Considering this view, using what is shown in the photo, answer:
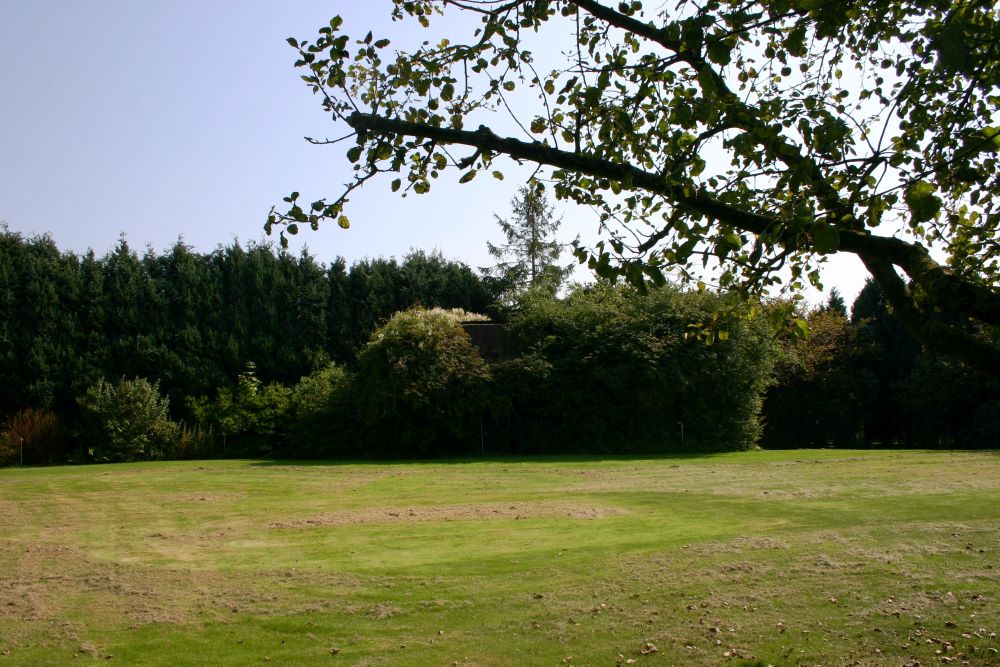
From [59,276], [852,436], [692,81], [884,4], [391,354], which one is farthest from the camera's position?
[852,436]

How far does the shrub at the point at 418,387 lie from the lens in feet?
84.3

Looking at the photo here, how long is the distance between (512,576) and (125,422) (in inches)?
801

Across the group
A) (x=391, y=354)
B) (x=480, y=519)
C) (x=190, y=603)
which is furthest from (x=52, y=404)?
(x=190, y=603)

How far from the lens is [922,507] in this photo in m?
12.6

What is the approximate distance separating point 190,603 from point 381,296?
2542 centimetres

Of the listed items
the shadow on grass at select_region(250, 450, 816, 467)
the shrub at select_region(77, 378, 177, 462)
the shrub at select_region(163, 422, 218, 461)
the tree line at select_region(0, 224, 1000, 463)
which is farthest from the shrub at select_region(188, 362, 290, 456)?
the shadow on grass at select_region(250, 450, 816, 467)

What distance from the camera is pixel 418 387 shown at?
83.7 ft

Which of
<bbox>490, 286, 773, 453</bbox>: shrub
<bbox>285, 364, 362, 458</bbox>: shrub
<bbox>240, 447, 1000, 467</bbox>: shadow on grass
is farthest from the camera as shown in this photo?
<bbox>490, 286, 773, 453</bbox>: shrub

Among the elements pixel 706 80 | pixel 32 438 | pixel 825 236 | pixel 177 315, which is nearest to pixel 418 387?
pixel 177 315

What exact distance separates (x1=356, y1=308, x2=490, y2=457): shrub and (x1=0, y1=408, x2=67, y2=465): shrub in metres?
9.45

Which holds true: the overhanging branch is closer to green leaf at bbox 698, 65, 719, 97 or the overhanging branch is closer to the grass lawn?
green leaf at bbox 698, 65, 719, 97

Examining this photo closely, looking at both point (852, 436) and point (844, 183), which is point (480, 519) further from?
point (852, 436)

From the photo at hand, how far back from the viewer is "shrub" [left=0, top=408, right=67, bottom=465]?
2534 centimetres

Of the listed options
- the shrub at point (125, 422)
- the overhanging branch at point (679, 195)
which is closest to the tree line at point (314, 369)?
the shrub at point (125, 422)
